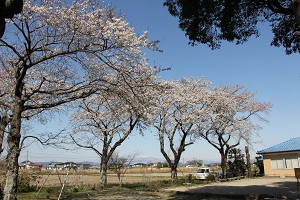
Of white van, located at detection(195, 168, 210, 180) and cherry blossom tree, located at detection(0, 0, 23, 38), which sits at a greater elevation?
cherry blossom tree, located at detection(0, 0, 23, 38)

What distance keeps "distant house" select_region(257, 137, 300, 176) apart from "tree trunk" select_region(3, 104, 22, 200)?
2624 centimetres

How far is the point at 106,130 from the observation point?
2202 cm

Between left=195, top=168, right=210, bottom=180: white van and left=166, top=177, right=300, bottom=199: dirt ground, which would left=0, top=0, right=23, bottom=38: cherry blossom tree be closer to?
left=166, top=177, right=300, bottom=199: dirt ground

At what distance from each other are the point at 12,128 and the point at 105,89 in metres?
3.17

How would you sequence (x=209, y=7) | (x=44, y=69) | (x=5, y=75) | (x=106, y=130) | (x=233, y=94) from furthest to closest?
(x=233, y=94) < (x=106, y=130) < (x=5, y=75) < (x=44, y=69) < (x=209, y=7)

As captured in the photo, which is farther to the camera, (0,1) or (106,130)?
(106,130)

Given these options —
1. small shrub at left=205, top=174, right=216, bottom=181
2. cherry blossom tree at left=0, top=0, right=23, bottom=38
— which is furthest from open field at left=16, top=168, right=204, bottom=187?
cherry blossom tree at left=0, top=0, right=23, bottom=38

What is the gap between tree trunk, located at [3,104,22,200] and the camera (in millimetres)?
8445

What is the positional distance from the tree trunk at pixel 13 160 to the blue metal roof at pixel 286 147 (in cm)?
2624

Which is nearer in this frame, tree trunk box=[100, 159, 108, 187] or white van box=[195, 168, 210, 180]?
tree trunk box=[100, 159, 108, 187]

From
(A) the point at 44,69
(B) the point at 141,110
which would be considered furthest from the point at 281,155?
(A) the point at 44,69

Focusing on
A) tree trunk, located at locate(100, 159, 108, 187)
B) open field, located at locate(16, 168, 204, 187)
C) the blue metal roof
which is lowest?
open field, located at locate(16, 168, 204, 187)

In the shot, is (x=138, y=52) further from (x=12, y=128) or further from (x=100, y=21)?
(x=12, y=128)

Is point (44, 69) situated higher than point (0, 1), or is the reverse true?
point (44, 69)
